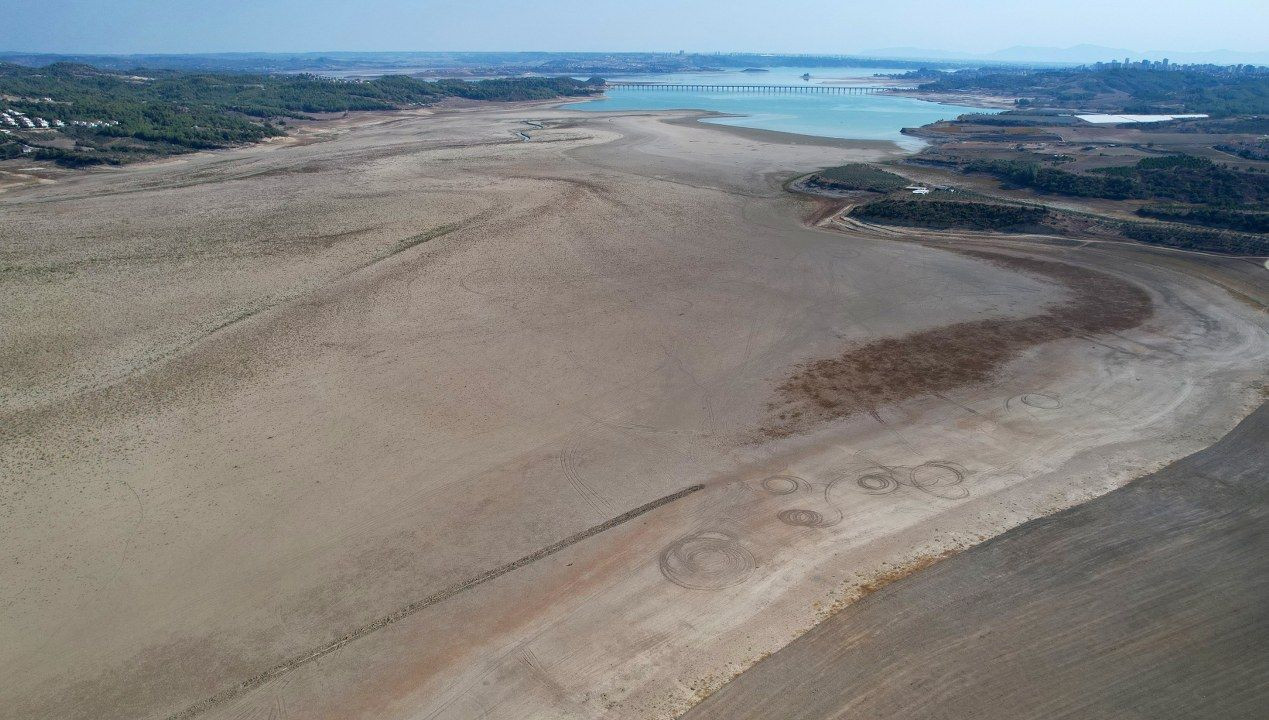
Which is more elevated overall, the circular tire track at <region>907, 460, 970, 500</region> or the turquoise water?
the turquoise water

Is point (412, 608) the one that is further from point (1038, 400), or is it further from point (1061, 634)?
point (1038, 400)

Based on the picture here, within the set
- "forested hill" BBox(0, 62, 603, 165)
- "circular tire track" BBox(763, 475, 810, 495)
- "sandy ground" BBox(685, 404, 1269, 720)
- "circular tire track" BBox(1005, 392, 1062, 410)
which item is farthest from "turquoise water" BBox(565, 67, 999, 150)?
"sandy ground" BBox(685, 404, 1269, 720)

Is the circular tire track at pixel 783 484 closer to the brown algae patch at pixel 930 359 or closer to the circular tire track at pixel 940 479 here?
the brown algae patch at pixel 930 359

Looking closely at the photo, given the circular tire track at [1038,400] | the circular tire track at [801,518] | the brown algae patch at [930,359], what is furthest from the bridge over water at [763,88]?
the circular tire track at [801,518]

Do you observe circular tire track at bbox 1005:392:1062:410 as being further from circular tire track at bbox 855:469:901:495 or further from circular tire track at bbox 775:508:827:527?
circular tire track at bbox 775:508:827:527

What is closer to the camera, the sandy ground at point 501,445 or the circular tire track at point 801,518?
the sandy ground at point 501,445

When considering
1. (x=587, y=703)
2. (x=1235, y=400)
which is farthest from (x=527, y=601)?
(x=1235, y=400)
